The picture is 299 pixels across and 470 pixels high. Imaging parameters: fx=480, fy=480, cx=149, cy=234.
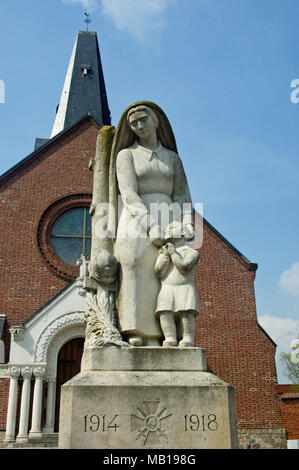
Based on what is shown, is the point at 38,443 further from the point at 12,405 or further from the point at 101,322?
the point at 101,322

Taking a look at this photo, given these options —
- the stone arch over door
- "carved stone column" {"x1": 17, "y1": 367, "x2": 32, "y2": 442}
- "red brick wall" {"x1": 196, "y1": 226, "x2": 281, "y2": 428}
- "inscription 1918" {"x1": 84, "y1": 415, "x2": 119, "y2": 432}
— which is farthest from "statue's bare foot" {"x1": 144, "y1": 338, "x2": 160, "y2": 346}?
"red brick wall" {"x1": 196, "y1": 226, "x2": 281, "y2": 428}

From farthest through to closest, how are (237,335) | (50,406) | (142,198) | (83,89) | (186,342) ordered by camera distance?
1. (83,89)
2. (237,335)
3. (50,406)
4. (142,198)
5. (186,342)

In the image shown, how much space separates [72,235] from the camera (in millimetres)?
17766

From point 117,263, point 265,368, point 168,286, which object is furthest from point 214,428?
point 265,368

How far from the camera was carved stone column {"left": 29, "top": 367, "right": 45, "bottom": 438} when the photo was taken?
43.1 ft

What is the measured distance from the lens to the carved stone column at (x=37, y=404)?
13133 mm

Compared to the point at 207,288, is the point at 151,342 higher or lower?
lower

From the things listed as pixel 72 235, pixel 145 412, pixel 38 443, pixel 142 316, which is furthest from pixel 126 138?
pixel 72 235

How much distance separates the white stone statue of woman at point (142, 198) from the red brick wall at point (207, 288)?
1167 cm

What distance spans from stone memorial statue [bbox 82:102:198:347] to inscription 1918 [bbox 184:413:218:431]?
67 centimetres

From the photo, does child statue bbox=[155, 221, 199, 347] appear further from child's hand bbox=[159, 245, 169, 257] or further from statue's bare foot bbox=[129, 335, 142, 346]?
statue's bare foot bbox=[129, 335, 142, 346]

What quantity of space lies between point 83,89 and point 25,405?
56.6 ft

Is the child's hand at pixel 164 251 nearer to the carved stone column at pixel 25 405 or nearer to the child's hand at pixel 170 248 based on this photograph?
the child's hand at pixel 170 248
